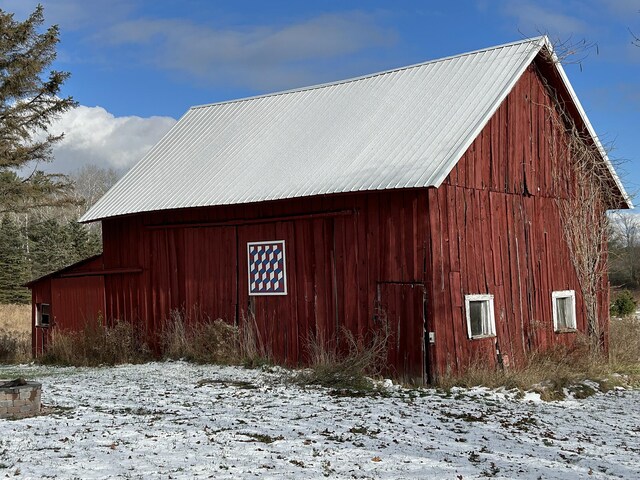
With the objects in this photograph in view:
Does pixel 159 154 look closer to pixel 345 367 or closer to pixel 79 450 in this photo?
pixel 345 367

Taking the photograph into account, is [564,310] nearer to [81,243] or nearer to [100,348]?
[100,348]

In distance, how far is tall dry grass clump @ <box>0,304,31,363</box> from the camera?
2053cm

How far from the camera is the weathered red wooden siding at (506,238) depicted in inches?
547

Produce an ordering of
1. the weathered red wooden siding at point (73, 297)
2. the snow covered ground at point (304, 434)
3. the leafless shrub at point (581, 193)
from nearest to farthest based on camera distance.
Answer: the snow covered ground at point (304, 434)
the leafless shrub at point (581, 193)
the weathered red wooden siding at point (73, 297)

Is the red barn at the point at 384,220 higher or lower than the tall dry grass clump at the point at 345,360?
higher

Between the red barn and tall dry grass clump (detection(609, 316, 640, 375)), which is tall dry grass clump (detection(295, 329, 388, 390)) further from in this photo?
tall dry grass clump (detection(609, 316, 640, 375))

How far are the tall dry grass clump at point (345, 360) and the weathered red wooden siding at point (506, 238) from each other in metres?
1.15

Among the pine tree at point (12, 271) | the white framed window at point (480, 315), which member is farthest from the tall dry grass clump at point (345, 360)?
the pine tree at point (12, 271)

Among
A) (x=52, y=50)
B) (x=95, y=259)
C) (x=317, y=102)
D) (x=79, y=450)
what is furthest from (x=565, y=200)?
(x=52, y=50)

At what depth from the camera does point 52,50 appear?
1034 inches

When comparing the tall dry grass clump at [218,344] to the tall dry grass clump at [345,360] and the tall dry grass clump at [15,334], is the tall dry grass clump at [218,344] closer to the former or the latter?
the tall dry grass clump at [345,360]

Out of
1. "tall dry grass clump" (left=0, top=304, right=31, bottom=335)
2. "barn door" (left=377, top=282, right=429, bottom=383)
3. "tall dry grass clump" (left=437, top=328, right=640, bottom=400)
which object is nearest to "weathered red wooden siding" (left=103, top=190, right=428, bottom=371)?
"barn door" (left=377, top=282, right=429, bottom=383)

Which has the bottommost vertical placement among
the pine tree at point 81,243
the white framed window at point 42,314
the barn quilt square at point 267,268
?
the white framed window at point 42,314

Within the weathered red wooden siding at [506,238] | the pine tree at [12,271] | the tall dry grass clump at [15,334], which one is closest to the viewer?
the weathered red wooden siding at [506,238]
